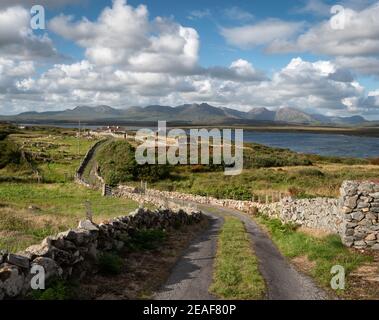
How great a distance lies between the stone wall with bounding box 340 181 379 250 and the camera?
1711cm

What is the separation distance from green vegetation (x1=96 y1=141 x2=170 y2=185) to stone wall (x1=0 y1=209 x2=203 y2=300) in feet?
155

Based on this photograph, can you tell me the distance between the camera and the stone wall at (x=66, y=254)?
945cm

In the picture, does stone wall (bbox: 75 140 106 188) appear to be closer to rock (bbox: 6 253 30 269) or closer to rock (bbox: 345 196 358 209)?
rock (bbox: 345 196 358 209)

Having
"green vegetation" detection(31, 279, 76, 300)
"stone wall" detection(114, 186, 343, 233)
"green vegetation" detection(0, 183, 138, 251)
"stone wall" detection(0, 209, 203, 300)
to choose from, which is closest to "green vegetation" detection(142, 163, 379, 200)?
"stone wall" detection(114, 186, 343, 233)

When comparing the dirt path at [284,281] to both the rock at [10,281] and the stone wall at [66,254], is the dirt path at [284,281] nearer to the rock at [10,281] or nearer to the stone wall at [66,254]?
the stone wall at [66,254]

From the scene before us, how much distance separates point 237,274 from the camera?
1347cm

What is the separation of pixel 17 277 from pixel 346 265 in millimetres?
9790

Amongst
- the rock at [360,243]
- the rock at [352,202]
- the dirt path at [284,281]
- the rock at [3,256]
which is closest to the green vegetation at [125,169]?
the dirt path at [284,281]

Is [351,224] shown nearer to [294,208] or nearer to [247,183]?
[294,208]

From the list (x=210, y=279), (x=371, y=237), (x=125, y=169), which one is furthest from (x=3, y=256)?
(x=125, y=169)

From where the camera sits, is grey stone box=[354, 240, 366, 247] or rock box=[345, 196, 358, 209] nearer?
grey stone box=[354, 240, 366, 247]

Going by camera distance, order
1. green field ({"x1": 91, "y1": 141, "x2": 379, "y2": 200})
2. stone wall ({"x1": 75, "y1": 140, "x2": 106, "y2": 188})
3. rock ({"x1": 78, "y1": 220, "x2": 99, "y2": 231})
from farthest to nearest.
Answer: stone wall ({"x1": 75, "y1": 140, "x2": 106, "y2": 188}) < green field ({"x1": 91, "y1": 141, "x2": 379, "y2": 200}) < rock ({"x1": 78, "y1": 220, "x2": 99, "y2": 231})

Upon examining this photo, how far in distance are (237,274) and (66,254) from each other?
16.1ft

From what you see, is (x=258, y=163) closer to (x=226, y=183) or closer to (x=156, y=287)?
(x=226, y=183)
